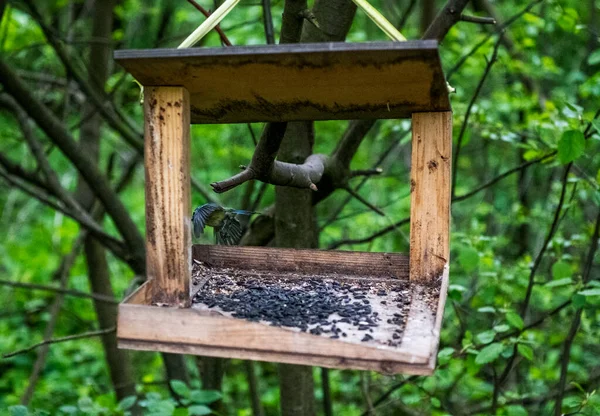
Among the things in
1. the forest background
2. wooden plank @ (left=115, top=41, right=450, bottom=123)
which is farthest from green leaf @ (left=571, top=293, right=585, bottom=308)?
wooden plank @ (left=115, top=41, right=450, bottom=123)

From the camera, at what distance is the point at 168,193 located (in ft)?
5.65

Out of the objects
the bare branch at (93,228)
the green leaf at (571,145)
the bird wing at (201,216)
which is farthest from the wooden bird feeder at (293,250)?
the bare branch at (93,228)

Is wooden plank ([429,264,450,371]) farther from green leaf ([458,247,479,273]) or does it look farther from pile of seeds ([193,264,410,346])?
green leaf ([458,247,479,273])

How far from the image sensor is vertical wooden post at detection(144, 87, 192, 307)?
5.56 feet

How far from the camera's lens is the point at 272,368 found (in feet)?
21.7

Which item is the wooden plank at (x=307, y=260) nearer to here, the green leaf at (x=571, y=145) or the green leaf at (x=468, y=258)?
the green leaf at (x=571, y=145)

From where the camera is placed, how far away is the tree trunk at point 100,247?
4223mm

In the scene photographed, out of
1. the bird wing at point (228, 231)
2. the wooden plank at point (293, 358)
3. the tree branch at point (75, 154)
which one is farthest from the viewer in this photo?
the tree branch at point (75, 154)

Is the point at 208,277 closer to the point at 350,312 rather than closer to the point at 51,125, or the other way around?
the point at 350,312

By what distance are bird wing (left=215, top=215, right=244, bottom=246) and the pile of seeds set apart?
0.15 metres

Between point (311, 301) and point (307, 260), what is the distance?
0.28 meters

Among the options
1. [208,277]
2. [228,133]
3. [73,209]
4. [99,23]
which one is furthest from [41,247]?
[208,277]

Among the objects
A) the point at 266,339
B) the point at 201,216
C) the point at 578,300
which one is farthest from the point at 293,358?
the point at 578,300

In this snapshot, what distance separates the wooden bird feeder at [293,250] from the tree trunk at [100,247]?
7.93 ft
